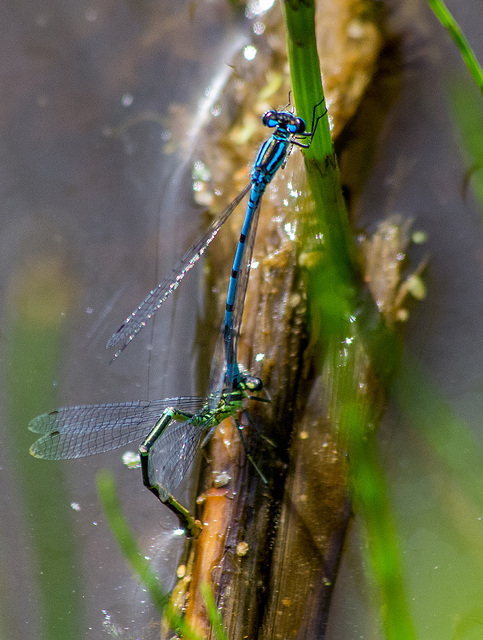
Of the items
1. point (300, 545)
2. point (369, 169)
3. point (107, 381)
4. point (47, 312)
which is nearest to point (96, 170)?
point (47, 312)

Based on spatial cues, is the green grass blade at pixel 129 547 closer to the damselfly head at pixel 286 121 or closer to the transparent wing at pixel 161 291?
the transparent wing at pixel 161 291

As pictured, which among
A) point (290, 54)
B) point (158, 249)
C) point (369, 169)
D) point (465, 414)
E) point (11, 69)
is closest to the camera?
point (290, 54)

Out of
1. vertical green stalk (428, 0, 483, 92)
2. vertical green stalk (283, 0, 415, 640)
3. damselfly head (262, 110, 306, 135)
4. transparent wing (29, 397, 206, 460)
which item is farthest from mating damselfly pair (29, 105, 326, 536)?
vertical green stalk (428, 0, 483, 92)

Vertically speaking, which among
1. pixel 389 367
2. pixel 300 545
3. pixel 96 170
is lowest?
pixel 300 545

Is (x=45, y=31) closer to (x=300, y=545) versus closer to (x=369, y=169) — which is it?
(x=369, y=169)

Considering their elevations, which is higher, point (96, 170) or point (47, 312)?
point (96, 170)

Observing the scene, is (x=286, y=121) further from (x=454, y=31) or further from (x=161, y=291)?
(x=161, y=291)

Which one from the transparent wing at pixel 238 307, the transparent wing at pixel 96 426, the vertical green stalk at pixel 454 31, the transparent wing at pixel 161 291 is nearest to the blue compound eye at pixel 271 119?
the transparent wing at pixel 238 307

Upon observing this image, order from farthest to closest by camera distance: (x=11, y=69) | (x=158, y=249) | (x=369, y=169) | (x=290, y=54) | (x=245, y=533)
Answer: (x=11, y=69)
(x=158, y=249)
(x=369, y=169)
(x=245, y=533)
(x=290, y=54)
